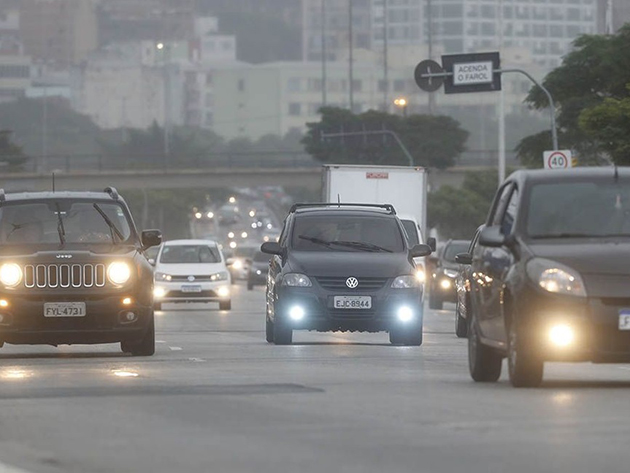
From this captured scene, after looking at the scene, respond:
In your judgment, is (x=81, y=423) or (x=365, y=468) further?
(x=81, y=423)

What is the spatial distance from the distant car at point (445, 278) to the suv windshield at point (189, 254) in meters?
4.96

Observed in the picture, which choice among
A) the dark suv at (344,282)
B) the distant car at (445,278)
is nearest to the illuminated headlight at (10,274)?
the dark suv at (344,282)

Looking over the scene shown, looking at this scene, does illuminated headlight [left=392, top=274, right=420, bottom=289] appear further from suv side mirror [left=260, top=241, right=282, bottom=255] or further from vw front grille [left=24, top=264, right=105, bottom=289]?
vw front grille [left=24, top=264, right=105, bottom=289]

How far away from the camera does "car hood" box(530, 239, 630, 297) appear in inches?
661

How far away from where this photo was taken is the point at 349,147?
14400 centimetres

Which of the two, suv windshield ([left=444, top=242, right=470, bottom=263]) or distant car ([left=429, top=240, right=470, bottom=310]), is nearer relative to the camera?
distant car ([left=429, top=240, right=470, bottom=310])

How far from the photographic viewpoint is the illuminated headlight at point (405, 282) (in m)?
26.9

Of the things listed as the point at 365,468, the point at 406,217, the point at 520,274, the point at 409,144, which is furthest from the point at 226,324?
the point at 409,144

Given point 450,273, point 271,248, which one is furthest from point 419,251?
point 450,273

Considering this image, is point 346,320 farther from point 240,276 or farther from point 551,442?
point 240,276

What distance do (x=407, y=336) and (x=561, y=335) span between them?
→ 34.2 feet

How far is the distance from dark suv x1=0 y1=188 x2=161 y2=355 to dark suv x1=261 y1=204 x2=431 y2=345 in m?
2.47

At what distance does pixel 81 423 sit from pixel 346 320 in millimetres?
12176

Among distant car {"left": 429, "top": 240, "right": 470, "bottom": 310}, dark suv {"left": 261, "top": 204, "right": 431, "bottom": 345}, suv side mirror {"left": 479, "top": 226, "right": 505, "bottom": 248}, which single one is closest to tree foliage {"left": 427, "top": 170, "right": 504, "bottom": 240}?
distant car {"left": 429, "top": 240, "right": 470, "bottom": 310}
